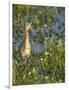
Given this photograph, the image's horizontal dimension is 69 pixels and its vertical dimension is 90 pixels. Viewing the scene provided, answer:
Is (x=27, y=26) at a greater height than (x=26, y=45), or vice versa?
(x=27, y=26)

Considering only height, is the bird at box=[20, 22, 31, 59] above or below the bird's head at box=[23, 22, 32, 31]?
below

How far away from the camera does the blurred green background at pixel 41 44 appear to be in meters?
2.56

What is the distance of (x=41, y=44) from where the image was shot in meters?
2.61

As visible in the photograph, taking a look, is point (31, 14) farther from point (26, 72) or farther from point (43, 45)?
point (26, 72)

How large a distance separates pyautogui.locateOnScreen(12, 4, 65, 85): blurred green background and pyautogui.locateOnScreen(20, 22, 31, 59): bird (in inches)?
1.1

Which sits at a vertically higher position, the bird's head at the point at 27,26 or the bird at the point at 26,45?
the bird's head at the point at 27,26

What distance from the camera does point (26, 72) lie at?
2.58m

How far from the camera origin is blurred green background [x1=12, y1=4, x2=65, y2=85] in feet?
8.41

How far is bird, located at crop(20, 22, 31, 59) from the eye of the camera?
8.45 ft

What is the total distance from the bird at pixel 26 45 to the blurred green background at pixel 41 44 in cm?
3

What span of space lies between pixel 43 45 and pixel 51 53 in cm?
10

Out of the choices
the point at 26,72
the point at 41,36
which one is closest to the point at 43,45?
the point at 41,36

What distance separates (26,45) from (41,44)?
136 mm

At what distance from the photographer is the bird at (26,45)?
2576mm
